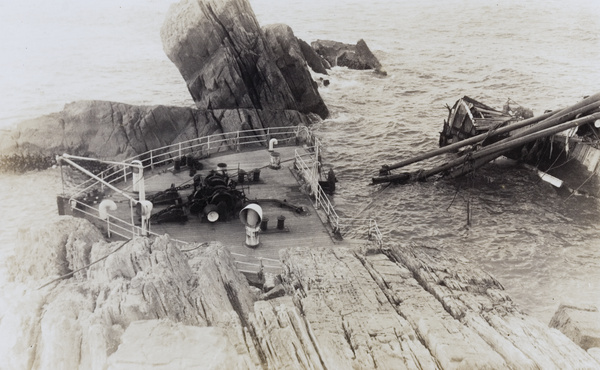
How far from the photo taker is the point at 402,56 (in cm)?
5941

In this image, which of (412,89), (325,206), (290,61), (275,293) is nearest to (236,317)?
(275,293)

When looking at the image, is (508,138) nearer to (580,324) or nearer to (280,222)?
(280,222)

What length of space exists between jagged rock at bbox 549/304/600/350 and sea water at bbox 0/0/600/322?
6936mm

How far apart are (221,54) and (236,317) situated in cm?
2814

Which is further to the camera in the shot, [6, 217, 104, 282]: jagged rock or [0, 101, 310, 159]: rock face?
[0, 101, 310, 159]: rock face

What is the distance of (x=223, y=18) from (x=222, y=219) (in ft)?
67.0

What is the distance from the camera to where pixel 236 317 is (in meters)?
7.45

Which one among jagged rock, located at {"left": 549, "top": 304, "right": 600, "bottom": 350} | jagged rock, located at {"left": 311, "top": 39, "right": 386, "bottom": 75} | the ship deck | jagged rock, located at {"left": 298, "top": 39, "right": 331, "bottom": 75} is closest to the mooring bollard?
the ship deck

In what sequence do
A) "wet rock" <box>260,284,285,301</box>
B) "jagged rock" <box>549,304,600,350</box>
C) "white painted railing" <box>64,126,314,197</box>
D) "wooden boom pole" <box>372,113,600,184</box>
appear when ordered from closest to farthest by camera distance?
1. "jagged rock" <box>549,304,600,350</box>
2. "wet rock" <box>260,284,285,301</box>
3. "white painted railing" <box>64,126,314,197</box>
4. "wooden boom pole" <box>372,113,600,184</box>

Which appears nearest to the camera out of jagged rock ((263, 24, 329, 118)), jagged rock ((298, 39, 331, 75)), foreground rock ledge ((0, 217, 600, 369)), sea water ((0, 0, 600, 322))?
foreground rock ledge ((0, 217, 600, 369))

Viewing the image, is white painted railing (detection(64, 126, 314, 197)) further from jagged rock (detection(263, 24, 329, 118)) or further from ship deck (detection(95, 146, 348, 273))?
jagged rock (detection(263, 24, 329, 118))

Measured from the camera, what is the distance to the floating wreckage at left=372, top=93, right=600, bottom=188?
2456cm

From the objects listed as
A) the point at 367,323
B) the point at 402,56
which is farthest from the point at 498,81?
the point at 367,323

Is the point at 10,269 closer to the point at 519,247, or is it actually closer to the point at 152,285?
the point at 152,285
